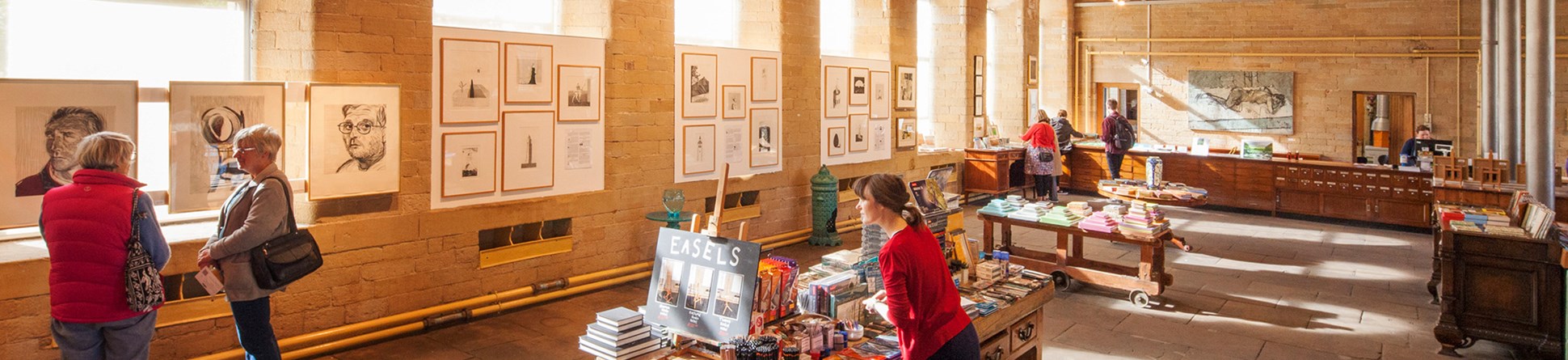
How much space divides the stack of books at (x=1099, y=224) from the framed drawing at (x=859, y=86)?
4059 mm

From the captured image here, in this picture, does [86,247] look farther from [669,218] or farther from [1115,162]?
[1115,162]

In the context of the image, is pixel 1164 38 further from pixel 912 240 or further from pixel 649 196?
pixel 912 240

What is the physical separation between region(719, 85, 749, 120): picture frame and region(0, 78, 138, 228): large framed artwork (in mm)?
5118

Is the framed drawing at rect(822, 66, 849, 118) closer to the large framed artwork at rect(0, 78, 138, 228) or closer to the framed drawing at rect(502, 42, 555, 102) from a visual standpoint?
the framed drawing at rect(502, 42, 555, 102)

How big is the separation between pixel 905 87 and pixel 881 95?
66 centimetres

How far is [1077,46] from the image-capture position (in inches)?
677

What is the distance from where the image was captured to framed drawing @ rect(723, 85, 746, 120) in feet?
31.2

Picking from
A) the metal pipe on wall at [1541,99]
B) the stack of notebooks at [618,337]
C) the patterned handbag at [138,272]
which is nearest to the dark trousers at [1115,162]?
the metal pipe on wall at [1541,99]

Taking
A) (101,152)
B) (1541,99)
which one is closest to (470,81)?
(101,152)

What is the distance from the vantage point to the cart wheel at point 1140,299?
7891mm

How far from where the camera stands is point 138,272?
424 centimetres

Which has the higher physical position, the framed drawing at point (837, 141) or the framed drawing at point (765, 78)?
the framed drawing at point (765, 78)

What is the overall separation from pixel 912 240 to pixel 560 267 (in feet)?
15.8

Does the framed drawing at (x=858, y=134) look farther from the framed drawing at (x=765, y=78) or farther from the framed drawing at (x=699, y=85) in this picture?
the framed drawing at (x=699, y=85)
